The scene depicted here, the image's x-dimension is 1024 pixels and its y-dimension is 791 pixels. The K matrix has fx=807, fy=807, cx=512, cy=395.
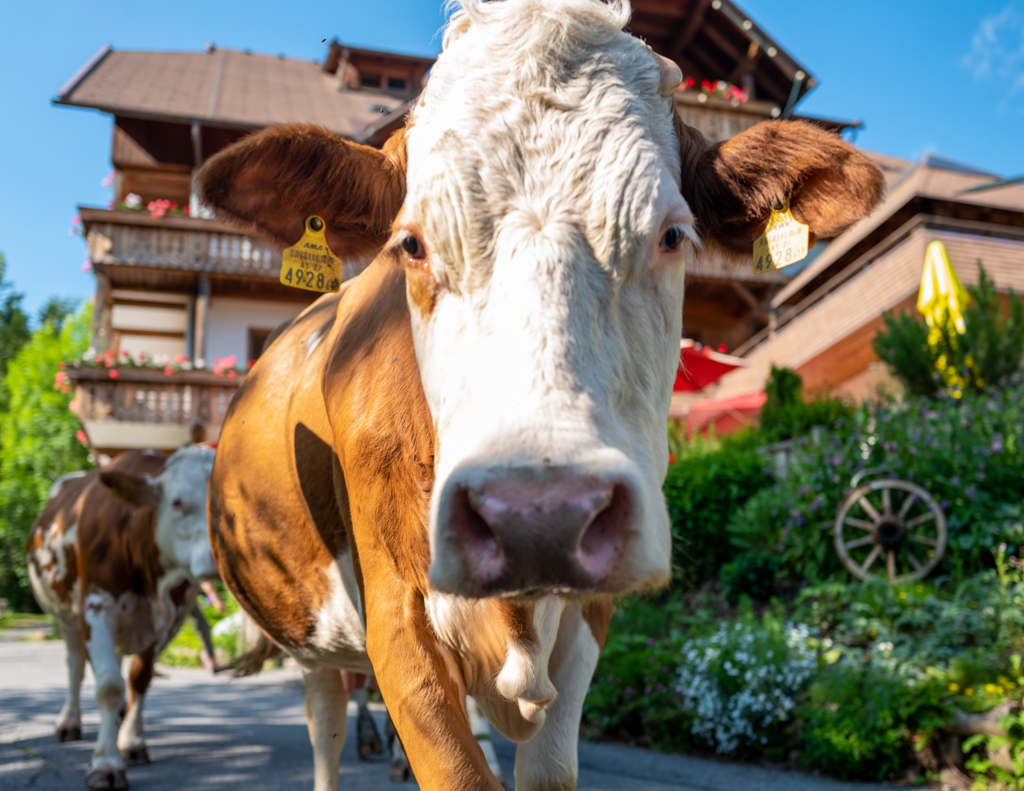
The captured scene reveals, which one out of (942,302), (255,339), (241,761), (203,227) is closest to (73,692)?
(241,761)

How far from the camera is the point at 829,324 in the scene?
1497cm

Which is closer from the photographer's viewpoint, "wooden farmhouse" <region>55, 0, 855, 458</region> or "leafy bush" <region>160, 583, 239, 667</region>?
"leafy bush" <region>160, 583, 239, 667</region>

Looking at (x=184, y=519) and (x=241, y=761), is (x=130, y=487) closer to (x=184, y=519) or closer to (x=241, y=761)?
(x=184, y=519)

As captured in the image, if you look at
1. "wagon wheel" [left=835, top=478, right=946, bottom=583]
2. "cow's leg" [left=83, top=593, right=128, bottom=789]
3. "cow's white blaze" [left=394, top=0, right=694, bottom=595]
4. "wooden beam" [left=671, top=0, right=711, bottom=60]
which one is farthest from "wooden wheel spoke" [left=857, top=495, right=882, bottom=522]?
"wooden beam" [left=671, top=0, right=711, bottom=60]

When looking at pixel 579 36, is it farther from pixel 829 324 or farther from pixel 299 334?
pixel 829 324

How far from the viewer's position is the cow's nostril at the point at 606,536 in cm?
126

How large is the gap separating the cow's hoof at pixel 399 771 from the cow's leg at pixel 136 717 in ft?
5.70

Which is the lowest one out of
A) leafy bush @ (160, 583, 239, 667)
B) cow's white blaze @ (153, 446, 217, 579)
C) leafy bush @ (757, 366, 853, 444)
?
leafy bush @ (160, 583, 239, 667)

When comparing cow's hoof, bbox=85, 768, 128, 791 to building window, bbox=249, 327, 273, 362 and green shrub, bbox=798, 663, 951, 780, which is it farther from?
building window, bbox=249, 327, 273, 362

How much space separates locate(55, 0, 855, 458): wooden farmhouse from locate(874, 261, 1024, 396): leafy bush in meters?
5.51

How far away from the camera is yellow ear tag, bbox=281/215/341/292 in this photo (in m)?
2.34

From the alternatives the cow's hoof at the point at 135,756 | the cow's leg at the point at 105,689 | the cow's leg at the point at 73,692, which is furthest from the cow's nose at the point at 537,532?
the cow's leg at the point at 73,692

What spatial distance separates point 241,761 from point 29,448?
3258 centimetres

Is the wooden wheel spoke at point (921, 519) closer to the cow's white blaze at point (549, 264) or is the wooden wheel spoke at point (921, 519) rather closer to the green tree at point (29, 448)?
the cow's white blaze at point (549, 264)
